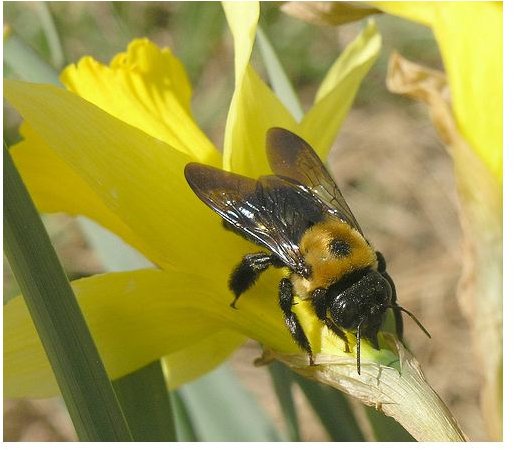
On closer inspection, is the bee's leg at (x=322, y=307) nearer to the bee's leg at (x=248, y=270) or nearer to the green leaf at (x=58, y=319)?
→ the bee's leg at (x=248, y=270)

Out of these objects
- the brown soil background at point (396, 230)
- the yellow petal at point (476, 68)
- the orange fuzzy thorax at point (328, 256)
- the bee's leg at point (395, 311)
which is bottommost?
the brown soil background at point (396, 230)

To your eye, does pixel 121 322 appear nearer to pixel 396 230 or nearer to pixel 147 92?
pixel 147 92

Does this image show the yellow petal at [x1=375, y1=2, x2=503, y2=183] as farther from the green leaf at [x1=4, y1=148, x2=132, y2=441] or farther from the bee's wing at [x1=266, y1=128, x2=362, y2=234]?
the green leaf at [x1=4, y1=148, x2=132, y2=441]

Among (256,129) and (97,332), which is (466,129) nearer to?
(256,129)

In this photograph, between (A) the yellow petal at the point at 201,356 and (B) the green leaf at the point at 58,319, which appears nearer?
(B) the green leaf at the point at 58,319

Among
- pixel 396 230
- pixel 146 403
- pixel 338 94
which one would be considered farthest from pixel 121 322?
pixel 396 230

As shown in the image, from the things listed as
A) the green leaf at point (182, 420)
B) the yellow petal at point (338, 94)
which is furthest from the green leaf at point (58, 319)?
the green leaf at point (182, 420)

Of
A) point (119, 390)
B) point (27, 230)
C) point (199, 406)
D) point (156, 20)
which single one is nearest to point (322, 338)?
point (119, 390)
